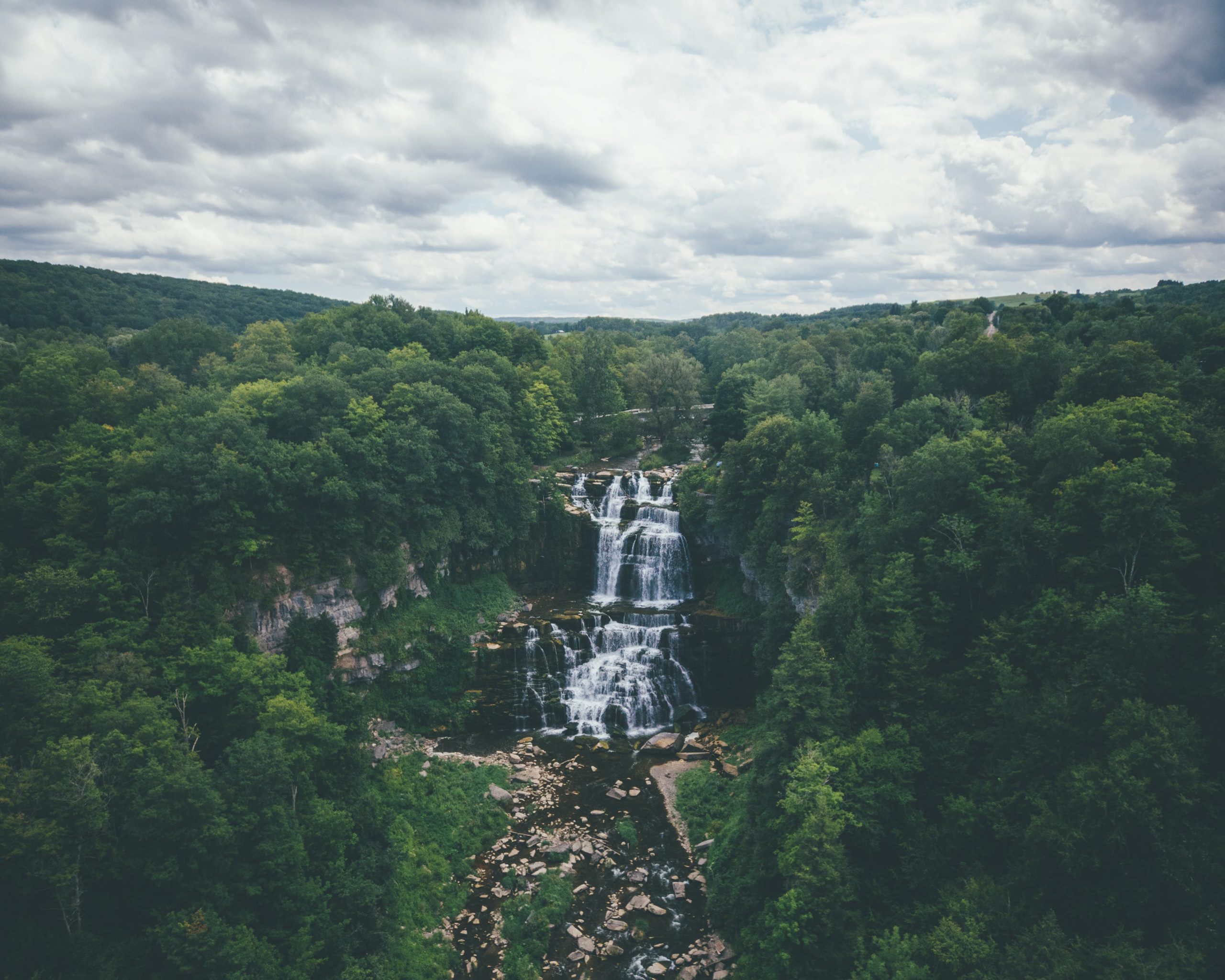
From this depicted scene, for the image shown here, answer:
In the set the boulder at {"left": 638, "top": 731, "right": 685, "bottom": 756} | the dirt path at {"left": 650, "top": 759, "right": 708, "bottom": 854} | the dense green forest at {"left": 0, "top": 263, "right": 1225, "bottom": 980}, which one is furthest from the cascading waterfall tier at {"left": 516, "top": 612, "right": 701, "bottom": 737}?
the dense green forest at {"left": 0, "top": 263, "right": 1225, "bottom": 980}

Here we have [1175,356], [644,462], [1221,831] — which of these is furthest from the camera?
[644,462]

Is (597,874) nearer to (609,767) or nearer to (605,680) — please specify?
(609,767)

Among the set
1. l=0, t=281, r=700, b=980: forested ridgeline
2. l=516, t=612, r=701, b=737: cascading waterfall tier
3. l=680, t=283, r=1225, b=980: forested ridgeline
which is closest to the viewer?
l=680, t=283, r=1225, b=980: forested ridgeline

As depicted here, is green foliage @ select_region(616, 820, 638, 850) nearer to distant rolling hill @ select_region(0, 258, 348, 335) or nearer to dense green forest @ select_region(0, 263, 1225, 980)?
dense green forest @ select_region(0, 263, 1225, 980)

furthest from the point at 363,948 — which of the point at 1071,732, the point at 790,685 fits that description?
the point at 1071,732

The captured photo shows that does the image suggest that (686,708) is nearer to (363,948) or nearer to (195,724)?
(363,948)

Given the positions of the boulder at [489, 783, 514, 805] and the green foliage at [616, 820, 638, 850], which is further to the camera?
the boulder at [489, 783, 514, 805]

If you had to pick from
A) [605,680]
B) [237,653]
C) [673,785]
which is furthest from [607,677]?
[237,653]
